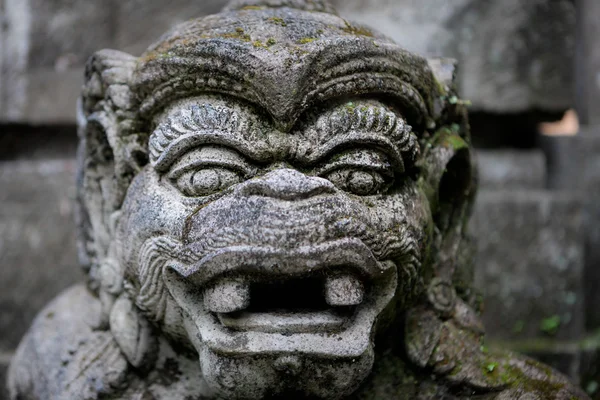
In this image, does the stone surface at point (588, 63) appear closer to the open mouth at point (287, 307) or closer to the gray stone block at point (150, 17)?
the gray stone block at point (150, 17)

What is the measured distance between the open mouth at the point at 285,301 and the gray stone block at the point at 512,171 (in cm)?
163

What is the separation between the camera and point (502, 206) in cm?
270

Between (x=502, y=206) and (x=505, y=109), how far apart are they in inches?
19.3

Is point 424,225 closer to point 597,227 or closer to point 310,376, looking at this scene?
point 310,376

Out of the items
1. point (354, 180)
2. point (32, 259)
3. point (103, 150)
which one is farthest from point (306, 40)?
point (32, 259)

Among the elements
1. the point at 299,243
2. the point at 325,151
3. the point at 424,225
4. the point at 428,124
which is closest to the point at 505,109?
the point at 428,124

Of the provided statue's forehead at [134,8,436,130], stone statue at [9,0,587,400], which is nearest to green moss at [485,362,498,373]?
stone statue at [9,0,587,400]

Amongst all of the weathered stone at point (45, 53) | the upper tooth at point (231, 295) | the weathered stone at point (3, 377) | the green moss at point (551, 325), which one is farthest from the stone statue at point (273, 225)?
the weathered stone at point (45, 53)

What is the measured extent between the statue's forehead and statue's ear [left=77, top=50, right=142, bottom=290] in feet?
0.34

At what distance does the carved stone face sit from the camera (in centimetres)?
135

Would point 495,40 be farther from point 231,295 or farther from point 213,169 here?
point 231,295

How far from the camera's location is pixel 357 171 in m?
1.49

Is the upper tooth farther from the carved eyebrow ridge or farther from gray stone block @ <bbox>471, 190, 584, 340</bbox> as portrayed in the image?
Result: gray stone block @ <bbox>471, 190, 584, 340</bbox>

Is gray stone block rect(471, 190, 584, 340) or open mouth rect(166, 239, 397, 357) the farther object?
gray stone block rect(471, 190, 584, 340)
